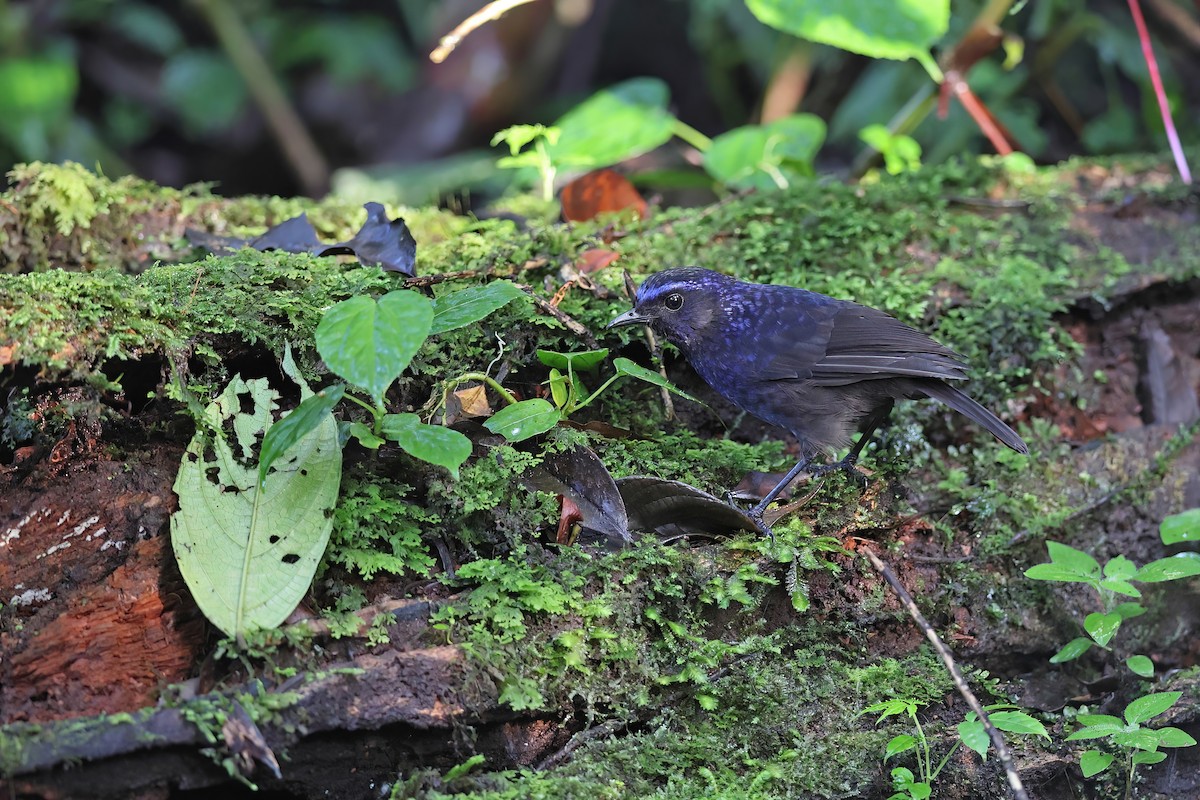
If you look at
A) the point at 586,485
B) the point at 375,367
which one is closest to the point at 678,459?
the point at 586,485

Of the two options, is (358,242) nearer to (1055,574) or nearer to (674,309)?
(674,309)

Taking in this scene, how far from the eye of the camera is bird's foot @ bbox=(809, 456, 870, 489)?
342 cm

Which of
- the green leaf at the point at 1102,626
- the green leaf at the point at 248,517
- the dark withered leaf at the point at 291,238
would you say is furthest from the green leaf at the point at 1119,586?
the dark withered leaf at the point at 291,238

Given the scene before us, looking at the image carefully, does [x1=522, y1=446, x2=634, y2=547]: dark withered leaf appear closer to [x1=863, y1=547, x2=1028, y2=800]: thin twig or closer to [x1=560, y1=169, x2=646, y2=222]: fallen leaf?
[x1=863, y1=547, x2=1028, y2=800]: thin twig

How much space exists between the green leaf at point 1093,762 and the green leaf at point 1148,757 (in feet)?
0.22

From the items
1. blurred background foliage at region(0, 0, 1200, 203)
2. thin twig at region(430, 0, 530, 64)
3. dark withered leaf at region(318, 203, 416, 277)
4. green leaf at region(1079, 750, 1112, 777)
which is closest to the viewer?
green leaf at region(1079, 750, 1112, 777)

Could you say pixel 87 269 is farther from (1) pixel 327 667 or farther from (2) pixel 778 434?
(2) pixel 778 434

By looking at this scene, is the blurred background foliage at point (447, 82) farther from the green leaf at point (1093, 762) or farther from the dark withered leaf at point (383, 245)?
the green leaf at point (1093, 762)

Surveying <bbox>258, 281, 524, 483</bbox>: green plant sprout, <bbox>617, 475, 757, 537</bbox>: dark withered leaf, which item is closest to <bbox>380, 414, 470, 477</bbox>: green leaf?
<bbox>258, 281, 524, 483</bbox>: green plant sprout

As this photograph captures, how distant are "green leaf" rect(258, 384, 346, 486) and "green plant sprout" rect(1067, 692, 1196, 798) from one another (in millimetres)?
2041

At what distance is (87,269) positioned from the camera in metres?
3.98

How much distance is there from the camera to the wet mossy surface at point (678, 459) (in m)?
2.70

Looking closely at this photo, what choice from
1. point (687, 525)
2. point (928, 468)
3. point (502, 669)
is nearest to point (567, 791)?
point (502, 669)

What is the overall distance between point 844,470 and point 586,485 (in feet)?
3.18
